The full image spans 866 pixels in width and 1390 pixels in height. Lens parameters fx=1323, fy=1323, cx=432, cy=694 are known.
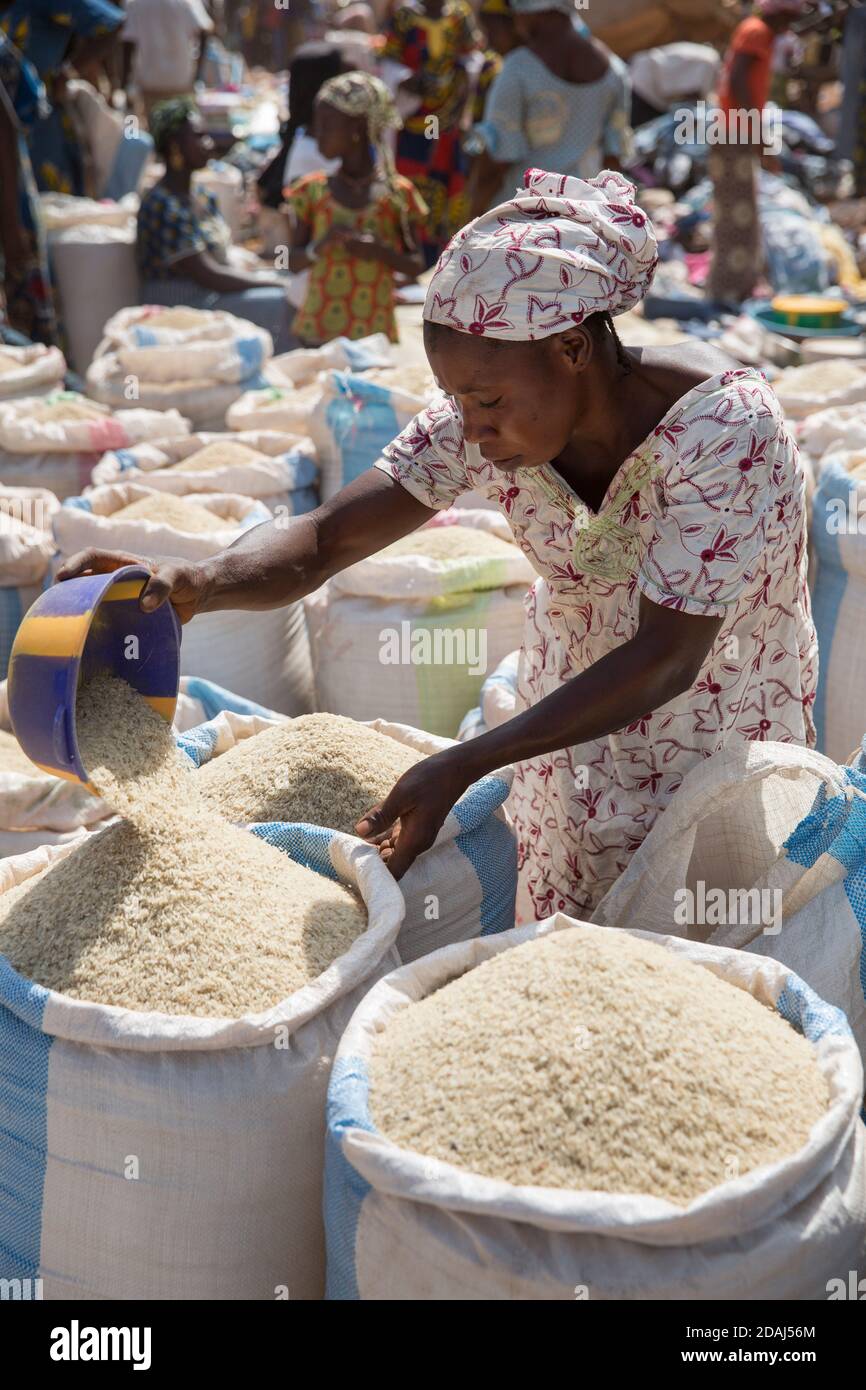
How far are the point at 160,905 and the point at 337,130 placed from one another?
11.3ft

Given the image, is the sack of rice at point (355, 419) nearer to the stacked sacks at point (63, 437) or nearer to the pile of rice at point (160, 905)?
the stacked sacks at point (63, 437)

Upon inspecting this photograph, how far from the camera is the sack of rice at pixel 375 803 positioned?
146 cm

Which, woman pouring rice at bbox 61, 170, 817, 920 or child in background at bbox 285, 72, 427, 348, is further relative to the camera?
child in background at bbox 285, 72, 427, 348

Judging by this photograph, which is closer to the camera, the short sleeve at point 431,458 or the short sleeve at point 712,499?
the short sleeve at point 712,499

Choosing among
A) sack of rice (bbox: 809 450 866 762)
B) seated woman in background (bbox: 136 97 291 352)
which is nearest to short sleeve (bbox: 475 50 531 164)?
seated woman in background (bbox: 136 97 291 352)

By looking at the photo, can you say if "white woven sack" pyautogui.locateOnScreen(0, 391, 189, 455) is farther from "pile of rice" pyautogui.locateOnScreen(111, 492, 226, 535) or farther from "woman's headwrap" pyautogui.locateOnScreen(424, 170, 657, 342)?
"woman's headwrap" pyautogui.locateOnScreen(424, 170, 657, 342)

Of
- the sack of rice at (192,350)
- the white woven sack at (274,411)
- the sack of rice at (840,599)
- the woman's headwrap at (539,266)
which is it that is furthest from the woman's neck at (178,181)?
the woman's headwrap at (539,266)

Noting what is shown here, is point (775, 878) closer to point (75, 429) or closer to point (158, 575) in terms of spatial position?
point (158, 575)

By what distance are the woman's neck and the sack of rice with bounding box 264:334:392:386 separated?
1.58 m

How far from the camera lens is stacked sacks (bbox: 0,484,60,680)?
2.48 metres

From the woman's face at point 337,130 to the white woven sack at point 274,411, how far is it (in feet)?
4.02

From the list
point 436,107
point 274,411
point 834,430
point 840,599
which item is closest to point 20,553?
point 274,411

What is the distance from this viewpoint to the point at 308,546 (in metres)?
1.59
